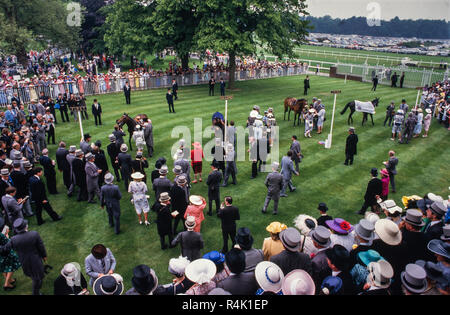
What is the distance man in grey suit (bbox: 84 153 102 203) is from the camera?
393 inches

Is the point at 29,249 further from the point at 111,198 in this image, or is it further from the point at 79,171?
the point at 79,171

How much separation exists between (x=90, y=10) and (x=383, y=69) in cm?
4123

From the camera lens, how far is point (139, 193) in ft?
29.3

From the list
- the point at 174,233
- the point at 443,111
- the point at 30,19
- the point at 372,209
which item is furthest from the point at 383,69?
the point at 30,19

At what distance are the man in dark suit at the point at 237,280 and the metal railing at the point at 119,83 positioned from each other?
60.0 ft

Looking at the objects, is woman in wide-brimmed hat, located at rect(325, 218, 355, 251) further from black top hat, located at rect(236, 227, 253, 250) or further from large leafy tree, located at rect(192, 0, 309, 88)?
large leafy tree, located at rect(192, 0, 309, 88)

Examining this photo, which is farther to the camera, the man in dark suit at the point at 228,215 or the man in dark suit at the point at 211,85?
the man in dark suit at the point at 211,85

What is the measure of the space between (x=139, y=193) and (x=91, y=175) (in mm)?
2235

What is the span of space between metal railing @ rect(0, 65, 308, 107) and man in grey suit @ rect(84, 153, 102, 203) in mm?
11417

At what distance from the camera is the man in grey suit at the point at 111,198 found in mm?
8539

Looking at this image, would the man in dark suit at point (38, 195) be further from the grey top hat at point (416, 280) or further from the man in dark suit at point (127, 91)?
the man in dark suit at point (127, 91)

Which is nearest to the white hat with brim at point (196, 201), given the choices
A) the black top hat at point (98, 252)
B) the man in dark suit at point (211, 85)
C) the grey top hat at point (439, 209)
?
the black top hat at point (98, 252)

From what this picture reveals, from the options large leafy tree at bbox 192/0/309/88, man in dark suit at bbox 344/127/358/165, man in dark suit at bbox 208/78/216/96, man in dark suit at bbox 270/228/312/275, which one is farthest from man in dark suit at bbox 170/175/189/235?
man in dark suit at bbox 208/78/216/96

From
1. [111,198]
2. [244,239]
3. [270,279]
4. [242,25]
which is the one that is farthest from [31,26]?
[270,279]
